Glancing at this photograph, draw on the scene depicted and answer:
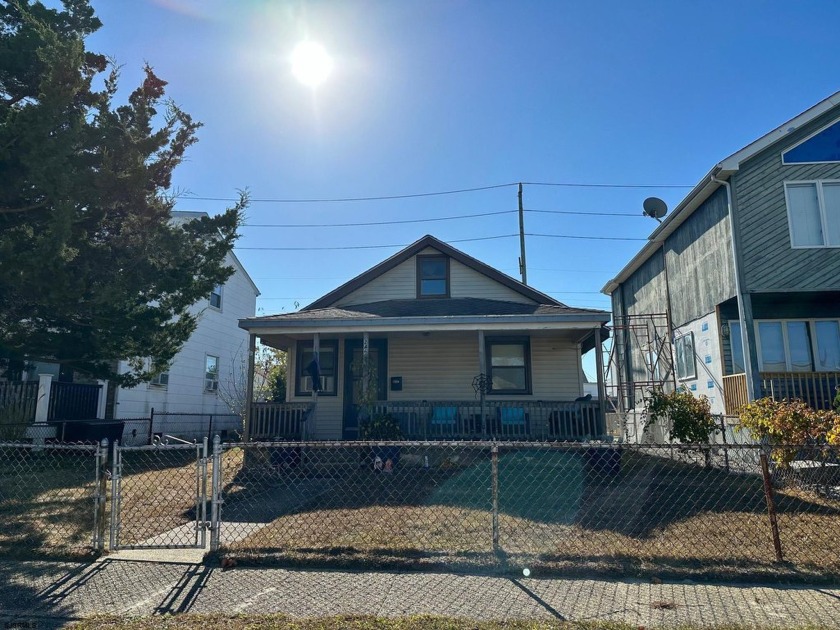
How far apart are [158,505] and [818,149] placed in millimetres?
14341

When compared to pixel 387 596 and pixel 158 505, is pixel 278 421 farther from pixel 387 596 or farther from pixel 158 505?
pixel 387 596

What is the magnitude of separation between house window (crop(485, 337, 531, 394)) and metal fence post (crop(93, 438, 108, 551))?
32.5 ft

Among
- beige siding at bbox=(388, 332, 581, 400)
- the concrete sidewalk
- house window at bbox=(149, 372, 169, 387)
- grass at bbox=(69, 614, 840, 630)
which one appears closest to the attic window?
beige siding at bbox=(388, 332, 581, 400)

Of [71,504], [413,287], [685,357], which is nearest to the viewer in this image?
[71,504]

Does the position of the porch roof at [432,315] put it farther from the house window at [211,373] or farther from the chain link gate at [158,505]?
the house window at [211,373]

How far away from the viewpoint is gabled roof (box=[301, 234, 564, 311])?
1525 cm

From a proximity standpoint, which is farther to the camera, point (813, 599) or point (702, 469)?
point (702, 469)

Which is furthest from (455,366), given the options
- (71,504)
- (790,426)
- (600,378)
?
(71,504)

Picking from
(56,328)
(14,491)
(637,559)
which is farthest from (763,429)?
(56,328)

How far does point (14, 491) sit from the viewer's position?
8.91 meters

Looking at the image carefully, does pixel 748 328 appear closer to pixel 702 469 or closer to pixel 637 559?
pixel 702 469

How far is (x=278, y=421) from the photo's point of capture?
12.1m

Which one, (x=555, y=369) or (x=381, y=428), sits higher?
(x=555, y=369)

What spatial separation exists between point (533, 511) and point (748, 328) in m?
6.82
